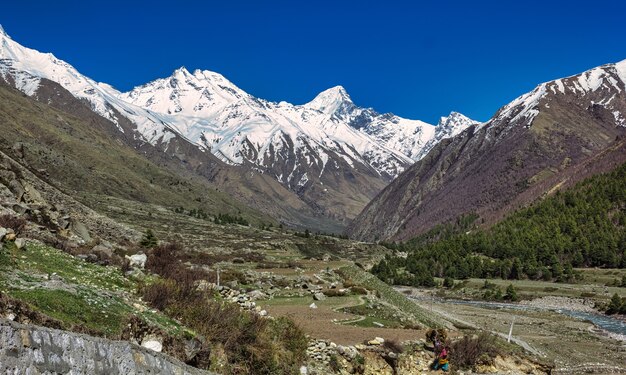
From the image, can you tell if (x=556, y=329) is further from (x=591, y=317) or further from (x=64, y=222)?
(x=64, y=222)

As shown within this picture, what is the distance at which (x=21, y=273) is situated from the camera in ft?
56.2

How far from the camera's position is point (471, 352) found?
33.8m

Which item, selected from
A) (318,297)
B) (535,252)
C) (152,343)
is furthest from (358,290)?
(535,252)

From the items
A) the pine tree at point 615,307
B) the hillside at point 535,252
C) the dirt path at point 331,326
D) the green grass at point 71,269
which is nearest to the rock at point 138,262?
the green grass at point 71,269

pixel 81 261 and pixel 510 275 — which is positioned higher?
pixel 510 275

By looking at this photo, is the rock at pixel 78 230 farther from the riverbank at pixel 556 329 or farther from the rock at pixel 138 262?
the riverbank at pixel 556 329

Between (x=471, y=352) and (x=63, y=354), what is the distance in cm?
2974

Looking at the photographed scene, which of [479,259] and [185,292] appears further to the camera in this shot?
[479,259]

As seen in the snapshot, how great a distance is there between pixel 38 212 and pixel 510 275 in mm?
144044

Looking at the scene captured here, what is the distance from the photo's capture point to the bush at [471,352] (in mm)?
33406

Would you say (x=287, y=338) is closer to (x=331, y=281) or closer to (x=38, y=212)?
(x=38, y=212)

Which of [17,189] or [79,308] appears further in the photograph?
[17,189]

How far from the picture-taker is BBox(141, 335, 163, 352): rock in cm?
1497

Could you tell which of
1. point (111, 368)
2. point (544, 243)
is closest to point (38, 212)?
point (111, 368)
